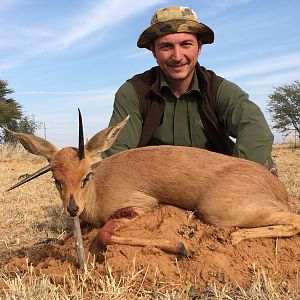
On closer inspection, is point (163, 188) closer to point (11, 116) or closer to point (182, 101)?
point (182, 101)

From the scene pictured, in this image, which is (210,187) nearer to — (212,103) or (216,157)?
(216,157)

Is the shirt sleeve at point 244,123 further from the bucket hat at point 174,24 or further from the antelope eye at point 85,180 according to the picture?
the antelope eye at point 85,180

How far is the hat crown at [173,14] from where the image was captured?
6070 mm

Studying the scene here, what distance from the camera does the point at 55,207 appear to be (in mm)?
7754

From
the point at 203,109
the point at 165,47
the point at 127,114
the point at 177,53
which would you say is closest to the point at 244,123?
the point at 203,109

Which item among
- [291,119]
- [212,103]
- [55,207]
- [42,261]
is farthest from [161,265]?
[291,119]

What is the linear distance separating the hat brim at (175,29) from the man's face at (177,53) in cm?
6

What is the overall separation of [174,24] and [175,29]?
0.21 ft

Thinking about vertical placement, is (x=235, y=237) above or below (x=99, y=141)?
below

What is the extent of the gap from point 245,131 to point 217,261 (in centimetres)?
235

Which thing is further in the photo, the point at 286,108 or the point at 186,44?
the point at 286,108

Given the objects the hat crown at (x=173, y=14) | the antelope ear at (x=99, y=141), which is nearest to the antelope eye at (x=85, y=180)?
the antelope ear at (x=99, y=141)

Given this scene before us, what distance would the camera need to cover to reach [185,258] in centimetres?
381

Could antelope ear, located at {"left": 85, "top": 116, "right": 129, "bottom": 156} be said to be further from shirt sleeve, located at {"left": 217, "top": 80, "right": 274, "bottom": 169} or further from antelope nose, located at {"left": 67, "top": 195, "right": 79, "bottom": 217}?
shirt sleeve, located at {"left": 217, "top": 80, "right": 274, "bottom": 169}
